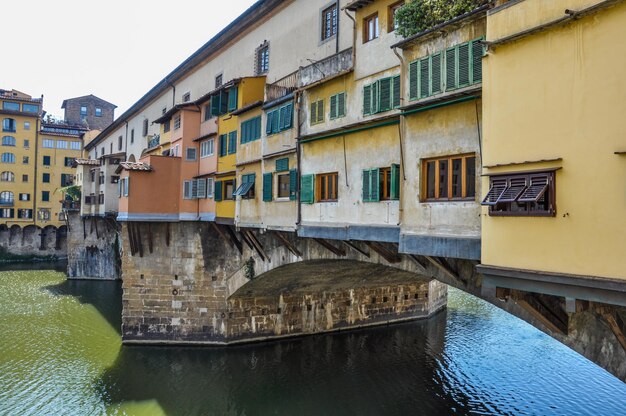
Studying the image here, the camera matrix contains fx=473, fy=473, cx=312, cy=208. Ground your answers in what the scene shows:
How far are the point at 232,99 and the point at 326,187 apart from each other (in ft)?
27.6

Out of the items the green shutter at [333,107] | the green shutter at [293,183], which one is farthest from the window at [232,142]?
the green shutter at [333,107]

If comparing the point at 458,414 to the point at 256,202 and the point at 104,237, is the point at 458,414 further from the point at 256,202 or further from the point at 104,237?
the point at 104,237

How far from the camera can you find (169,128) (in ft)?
85.8

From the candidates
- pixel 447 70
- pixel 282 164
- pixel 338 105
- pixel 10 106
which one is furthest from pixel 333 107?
pixel 10 106

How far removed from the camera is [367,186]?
1180 cm

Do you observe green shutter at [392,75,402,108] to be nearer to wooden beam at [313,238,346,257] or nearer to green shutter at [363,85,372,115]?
green shutter at [363,85,372,115]

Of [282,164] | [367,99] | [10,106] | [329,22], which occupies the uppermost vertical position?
[10,106]

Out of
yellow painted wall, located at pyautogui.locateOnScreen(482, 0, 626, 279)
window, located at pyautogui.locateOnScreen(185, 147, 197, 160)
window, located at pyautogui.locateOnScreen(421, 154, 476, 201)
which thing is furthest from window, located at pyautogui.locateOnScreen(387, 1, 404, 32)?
window, located at pyautogui.locateOnScreen(185, 147, 197, 160)

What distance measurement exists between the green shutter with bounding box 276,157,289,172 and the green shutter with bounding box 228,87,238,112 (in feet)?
15.8

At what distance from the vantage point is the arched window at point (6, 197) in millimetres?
55600

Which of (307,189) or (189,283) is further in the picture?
(189,283)

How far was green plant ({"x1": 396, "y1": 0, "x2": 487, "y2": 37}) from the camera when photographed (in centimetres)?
927

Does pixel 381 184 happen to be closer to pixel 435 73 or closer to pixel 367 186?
pixel 367 186

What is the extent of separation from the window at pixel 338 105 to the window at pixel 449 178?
12.0 ft
